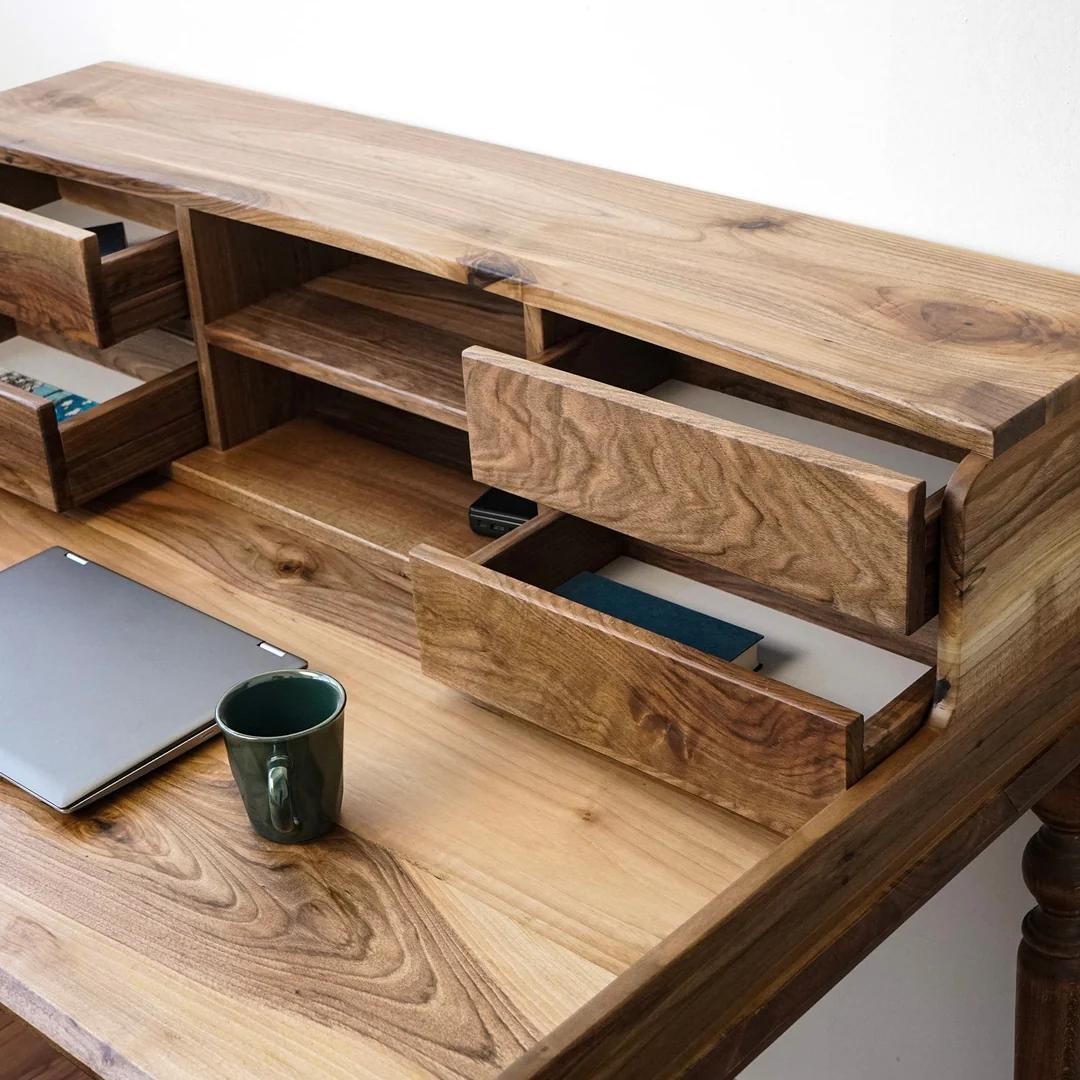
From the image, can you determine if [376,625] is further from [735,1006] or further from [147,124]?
[147,124]

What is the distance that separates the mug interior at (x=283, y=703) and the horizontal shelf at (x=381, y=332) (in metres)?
0.28

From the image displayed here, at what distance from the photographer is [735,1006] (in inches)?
37.7

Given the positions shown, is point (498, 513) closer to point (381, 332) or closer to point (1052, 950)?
point (381, 332)

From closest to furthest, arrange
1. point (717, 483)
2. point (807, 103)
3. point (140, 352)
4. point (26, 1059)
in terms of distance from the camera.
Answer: point (717, 483) → point (807, 103) → point (140, 352) → point (26, 1059)

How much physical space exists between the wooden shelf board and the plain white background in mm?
210

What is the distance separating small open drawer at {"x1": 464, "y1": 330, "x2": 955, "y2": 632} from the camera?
95 centimetres

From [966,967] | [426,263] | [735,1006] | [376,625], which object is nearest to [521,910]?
[735,1006]

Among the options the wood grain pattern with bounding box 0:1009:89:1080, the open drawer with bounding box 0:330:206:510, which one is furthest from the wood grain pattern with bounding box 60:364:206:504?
the wood grain pattern with bounding box 0:1009:89:1080

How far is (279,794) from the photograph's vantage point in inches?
40.2

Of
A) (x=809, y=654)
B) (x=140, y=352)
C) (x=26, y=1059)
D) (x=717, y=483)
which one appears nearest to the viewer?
(x=717, y=483)

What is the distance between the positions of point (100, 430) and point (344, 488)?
0.22 metres

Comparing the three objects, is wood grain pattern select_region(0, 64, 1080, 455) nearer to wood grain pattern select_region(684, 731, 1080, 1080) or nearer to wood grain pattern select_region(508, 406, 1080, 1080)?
wood grain pattern select_region(508, 406, 1080, 1080)

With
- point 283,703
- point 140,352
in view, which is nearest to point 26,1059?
point 140,352

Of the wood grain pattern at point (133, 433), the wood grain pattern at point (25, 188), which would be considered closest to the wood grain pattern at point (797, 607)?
the wood grain pattern at point (133, 433)
